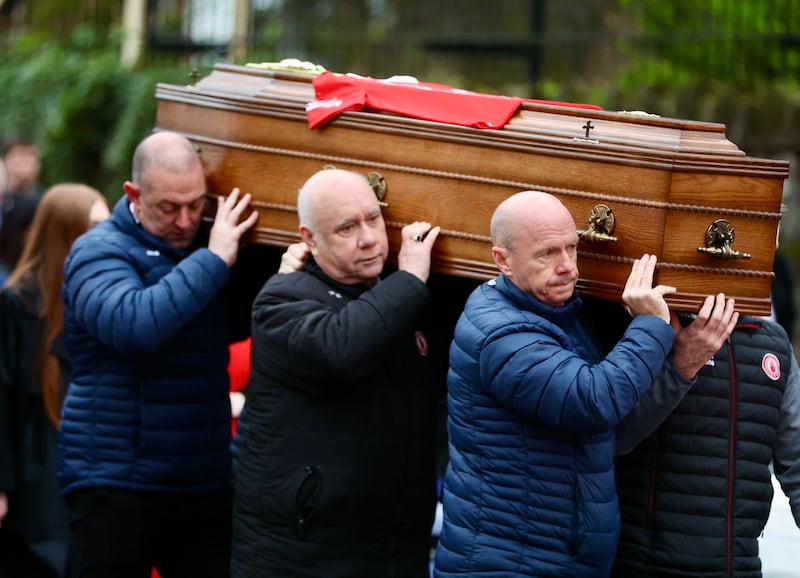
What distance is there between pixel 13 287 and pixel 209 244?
4.66 ft

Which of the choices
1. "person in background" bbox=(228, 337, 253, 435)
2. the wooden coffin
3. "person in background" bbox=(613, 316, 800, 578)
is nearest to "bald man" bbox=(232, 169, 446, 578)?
the wooden coffin

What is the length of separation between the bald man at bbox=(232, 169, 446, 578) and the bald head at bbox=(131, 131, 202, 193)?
0.50 meters

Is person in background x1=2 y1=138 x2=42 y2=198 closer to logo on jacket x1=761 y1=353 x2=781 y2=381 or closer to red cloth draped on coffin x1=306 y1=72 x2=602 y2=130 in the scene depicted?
red cloth draped on coffin x1=306 y1=72 x2=602 y2=130

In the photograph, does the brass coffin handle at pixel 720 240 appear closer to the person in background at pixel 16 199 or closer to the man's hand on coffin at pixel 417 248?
the man's hand on coffin at pixel 417 248

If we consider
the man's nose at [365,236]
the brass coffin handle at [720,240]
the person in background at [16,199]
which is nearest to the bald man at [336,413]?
the man's nose at [365,236]

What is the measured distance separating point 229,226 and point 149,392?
59 centimetres

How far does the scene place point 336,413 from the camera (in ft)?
11.9

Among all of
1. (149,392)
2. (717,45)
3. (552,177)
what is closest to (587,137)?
(552,177)

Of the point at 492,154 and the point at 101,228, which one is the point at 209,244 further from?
the point at 492,154

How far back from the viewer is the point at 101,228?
4.13 meters

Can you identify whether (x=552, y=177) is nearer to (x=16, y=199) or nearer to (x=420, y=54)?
(x=16, y=199)

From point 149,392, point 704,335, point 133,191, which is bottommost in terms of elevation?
point 149,392

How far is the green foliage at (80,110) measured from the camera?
9.95m

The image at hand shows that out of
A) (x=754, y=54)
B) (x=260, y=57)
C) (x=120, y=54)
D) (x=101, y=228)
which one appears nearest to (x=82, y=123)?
(x=120, y=54)
